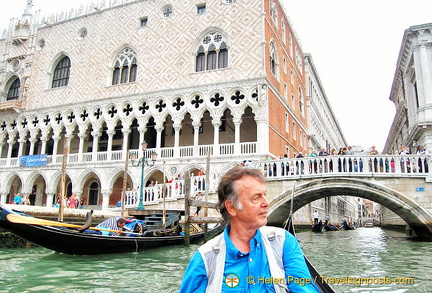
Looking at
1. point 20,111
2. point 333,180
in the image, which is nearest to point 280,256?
point 333,180

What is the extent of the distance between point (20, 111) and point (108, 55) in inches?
A: 232

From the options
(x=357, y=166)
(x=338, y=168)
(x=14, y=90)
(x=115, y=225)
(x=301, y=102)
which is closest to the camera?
(x=115, y=225)

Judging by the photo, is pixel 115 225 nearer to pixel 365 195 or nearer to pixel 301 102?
pixel 365 195

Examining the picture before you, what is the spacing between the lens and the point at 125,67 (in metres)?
17.2

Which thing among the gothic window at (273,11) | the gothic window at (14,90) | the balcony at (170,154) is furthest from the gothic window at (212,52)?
the gothic window at (14,90)

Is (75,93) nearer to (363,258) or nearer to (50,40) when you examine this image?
(50,40)

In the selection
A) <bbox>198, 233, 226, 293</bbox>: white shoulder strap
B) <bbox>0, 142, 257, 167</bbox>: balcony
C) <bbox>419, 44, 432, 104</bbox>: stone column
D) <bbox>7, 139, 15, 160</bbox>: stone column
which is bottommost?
<bbox>198, 233, 226, 293</bbox>: white shoulder strap

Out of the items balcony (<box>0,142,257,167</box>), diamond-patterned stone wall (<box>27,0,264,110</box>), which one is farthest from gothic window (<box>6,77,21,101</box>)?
balcony (<box>0,142,257,167</box>)

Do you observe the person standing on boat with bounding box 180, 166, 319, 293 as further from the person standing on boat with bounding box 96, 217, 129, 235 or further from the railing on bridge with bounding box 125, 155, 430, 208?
the railing on bridge with bounding box 125, 155, 430, 208

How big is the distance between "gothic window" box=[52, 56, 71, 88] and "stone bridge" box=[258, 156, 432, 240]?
41.3 feet

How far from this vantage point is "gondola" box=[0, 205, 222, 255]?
5582 mm

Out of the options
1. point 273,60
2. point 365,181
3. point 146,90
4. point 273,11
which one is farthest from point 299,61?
point 365,181

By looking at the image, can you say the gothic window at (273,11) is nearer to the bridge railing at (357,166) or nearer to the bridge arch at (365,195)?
the bridge railing at (357,166)

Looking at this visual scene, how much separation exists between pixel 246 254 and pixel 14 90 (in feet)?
74.6
